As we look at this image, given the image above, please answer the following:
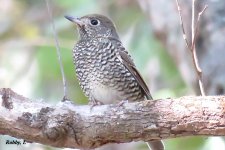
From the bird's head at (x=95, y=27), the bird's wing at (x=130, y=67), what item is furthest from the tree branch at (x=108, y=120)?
the bird's head at (x=95, y=27)

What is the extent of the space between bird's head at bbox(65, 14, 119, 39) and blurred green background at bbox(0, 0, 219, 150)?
1.07 meters

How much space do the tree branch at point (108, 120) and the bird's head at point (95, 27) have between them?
147 centimetres

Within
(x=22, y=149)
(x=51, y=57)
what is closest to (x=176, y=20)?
(x=51, y=57)

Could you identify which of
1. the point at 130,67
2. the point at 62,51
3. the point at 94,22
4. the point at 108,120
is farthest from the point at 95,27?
the point at 108,120

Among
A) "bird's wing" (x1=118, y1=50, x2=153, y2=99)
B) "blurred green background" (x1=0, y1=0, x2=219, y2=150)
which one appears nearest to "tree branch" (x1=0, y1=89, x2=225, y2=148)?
"bird's wing" (x1=118, y1=50, x2=153, y2=99)

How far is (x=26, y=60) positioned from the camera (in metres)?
7.58

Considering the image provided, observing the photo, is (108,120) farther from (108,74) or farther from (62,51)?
(62,51)

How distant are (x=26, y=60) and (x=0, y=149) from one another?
2.63m

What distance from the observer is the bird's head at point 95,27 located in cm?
483

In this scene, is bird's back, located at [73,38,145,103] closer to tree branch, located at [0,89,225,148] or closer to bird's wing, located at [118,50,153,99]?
bird's wing, located at [118,50,153,99]

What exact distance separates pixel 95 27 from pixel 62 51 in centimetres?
114

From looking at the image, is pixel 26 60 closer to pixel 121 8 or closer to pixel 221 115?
pixel 121 8

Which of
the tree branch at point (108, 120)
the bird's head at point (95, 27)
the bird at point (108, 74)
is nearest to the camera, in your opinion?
the tree branch at point (108, 120)

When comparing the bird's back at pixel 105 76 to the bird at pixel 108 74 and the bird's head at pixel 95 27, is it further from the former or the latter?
the bird's head at pixel 95 27
